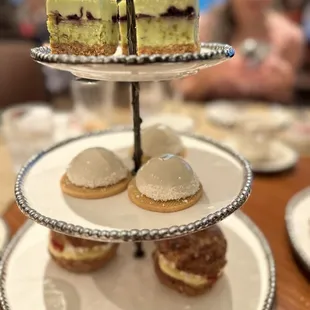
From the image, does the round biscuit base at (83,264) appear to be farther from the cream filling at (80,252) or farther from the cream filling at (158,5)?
the cream filling at (158,5)

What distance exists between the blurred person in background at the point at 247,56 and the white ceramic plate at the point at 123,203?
130 cm

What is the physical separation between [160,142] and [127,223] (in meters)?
0.25

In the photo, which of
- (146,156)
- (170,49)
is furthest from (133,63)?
(146,156)

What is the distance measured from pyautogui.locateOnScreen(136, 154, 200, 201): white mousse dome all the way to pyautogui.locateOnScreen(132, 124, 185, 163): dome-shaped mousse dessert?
12 centimetres

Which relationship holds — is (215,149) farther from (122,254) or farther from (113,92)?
(113,92)

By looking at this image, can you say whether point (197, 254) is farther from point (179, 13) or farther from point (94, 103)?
point (94, 103)

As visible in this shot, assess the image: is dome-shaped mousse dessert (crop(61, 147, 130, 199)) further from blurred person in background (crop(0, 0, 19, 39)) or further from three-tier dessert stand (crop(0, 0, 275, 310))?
blurred person in background (crop(0, 0, 19, 39))

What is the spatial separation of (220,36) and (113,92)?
2.99 ft

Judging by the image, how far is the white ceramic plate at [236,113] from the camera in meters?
1.50

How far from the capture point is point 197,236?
78 cm

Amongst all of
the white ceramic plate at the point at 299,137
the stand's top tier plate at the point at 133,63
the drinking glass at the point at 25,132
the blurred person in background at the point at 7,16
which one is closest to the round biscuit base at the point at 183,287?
the stand's top tier plate at the point at 133,63

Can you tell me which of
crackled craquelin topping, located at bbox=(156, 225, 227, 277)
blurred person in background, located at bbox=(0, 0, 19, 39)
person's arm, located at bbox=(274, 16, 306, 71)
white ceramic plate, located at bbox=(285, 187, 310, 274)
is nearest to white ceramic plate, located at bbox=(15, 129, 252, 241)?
crackled craquelin topping, located at bbox=(156, 225, 227, 277)

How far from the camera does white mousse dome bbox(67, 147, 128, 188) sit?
706 mm

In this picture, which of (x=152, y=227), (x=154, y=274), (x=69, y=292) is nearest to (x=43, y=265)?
(x=69, y=292)
